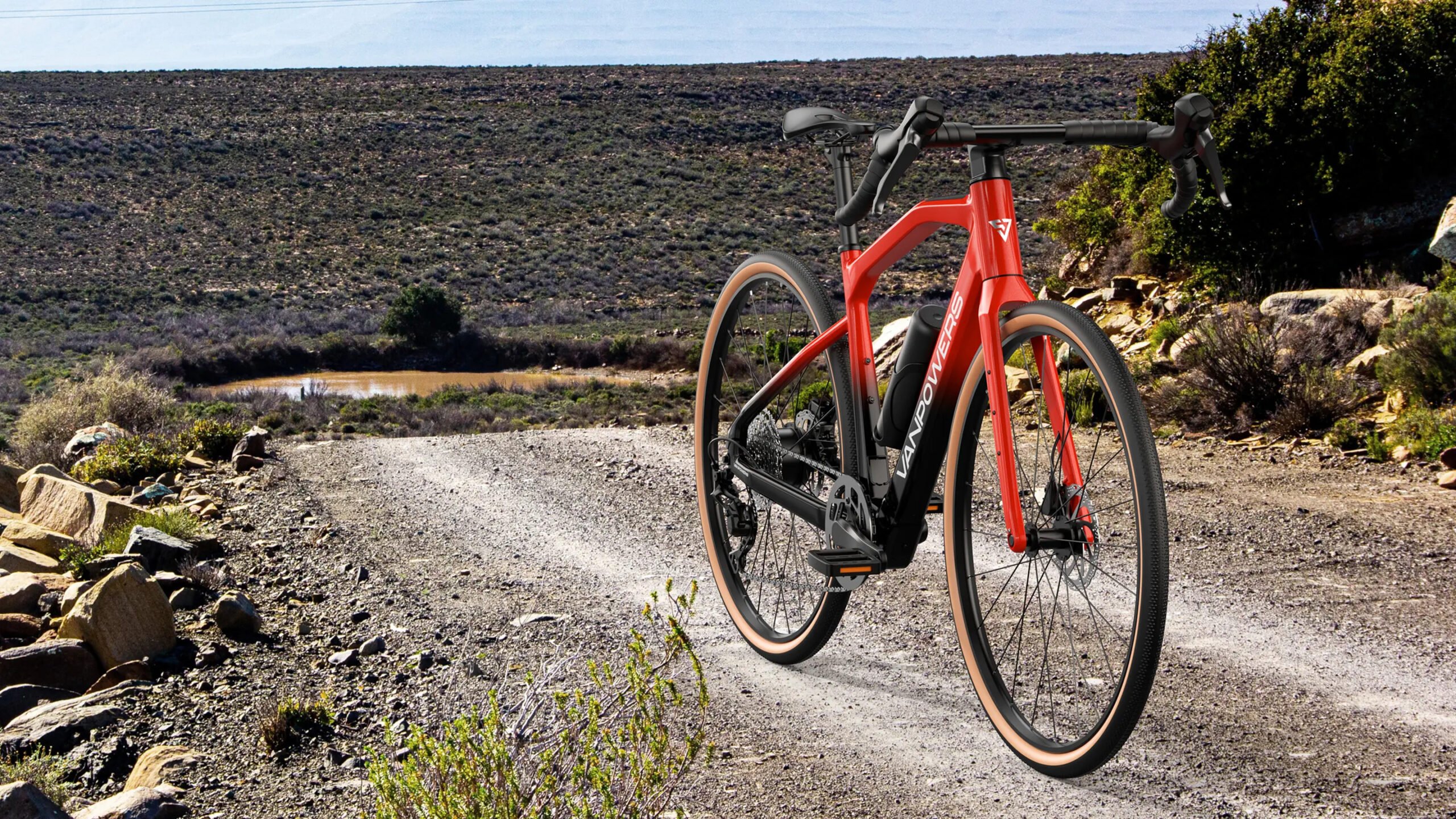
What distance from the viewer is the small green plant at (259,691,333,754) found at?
4070mm

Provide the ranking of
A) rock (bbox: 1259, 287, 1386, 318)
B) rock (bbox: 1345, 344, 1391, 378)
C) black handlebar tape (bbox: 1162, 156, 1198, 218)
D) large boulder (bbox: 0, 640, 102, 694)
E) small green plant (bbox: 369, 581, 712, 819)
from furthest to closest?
rock (bbox: 1259, 287, 1386, 318)
rock (bbox: 1345, 344, 1391, 378)
large boulder (bbox: 0, 640, 102, 694)
black handlebar tape (bbox: 1162, 156, 1198, 218)
small green plant (bbox: 369, 581, 712, 819)

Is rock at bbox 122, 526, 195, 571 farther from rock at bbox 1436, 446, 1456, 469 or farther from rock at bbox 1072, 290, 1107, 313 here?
rock at bbox 1072, 290, 1107, 313

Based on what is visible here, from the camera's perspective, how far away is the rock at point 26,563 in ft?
22.2

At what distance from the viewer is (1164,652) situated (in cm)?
430

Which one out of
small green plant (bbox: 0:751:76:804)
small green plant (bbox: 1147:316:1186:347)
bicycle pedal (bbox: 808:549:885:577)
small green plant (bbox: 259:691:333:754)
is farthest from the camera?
small green plant (bbox: 1147:316:1186:347)

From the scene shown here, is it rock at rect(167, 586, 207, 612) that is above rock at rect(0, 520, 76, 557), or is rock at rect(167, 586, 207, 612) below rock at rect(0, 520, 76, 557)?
above

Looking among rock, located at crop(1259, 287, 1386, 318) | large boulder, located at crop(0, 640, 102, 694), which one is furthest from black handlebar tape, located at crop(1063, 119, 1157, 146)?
rock, located at crop(1259, 287, 1386, 318)

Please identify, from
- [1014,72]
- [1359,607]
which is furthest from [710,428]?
[1014,72]

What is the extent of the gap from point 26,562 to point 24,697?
2.36 m

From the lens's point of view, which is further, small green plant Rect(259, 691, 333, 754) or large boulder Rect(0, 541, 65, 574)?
large boulder Rect(0, 541, 65, 574)

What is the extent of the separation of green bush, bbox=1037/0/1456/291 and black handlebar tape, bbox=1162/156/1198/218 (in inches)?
320

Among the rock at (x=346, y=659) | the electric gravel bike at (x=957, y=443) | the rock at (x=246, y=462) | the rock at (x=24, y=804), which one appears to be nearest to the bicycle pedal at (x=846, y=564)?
the electric gravel bike at (x=957, y=443)

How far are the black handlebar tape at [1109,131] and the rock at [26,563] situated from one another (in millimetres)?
6486

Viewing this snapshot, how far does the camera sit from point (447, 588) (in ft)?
19.2
